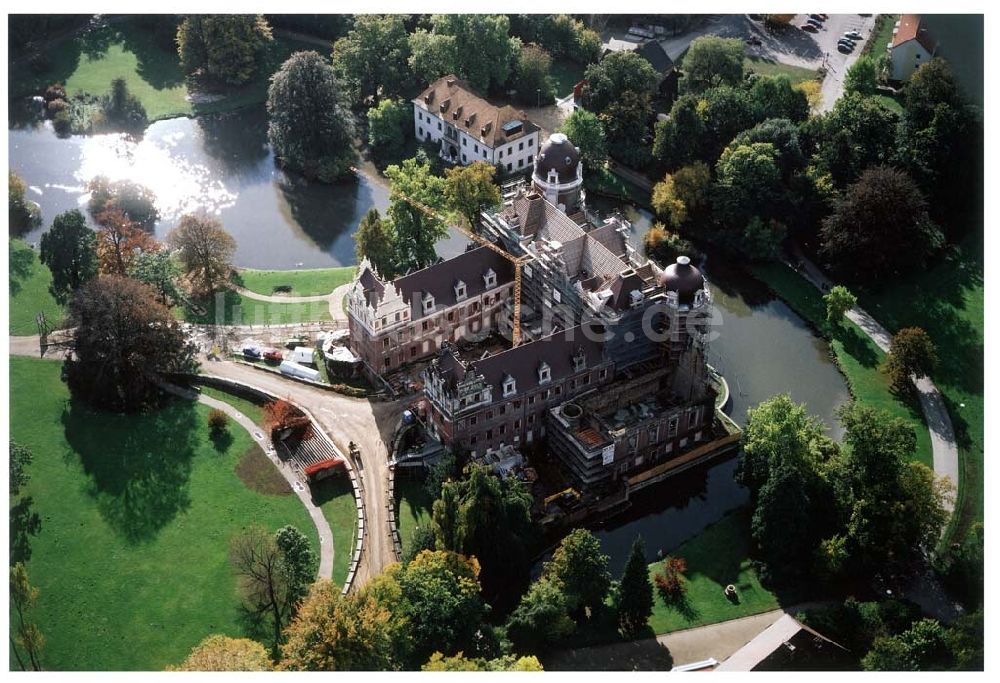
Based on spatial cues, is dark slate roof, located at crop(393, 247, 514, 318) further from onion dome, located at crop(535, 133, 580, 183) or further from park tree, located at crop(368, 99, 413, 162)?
park tree, located at crop(368, 99, 413, 162)

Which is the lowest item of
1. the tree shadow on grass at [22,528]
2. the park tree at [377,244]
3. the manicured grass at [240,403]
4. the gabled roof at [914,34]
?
the tree shadow on grass at [22,528]

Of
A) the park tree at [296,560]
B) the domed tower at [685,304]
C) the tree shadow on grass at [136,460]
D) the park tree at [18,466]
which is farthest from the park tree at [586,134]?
the park tree at [18,466]

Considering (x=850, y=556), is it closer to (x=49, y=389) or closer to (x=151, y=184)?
(x=49, y=389)

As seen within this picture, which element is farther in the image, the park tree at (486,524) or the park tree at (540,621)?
the park tree at (486,524)

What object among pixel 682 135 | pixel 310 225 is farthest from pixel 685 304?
pixel 310 225

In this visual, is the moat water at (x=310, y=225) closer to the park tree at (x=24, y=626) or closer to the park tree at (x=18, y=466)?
the park tree at (x=18, y=466)

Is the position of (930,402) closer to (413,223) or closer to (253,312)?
(413,223)

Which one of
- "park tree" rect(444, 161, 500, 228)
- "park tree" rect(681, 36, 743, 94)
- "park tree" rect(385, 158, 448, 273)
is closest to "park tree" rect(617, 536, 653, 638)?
"park tree" rect(385, 158, 448, 273)
